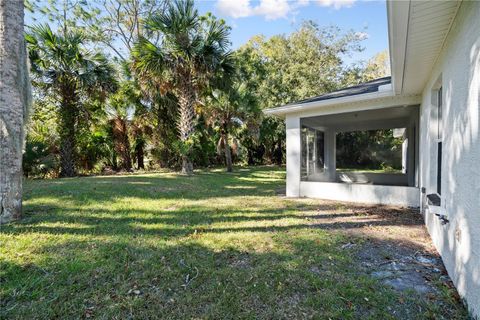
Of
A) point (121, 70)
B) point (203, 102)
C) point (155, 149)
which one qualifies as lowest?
point (155, 149)

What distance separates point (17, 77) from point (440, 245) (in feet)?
22.6

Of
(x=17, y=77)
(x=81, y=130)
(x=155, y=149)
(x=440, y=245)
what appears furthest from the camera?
(x=155, y=149)

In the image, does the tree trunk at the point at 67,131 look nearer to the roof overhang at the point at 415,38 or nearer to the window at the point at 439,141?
the roof overhang at the point at 415,38

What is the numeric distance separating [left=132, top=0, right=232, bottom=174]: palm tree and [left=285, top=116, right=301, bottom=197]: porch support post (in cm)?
538

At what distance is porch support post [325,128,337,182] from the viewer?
35.8 feet

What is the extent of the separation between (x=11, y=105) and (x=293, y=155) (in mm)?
6565

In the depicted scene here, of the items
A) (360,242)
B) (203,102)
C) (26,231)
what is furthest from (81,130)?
(360,242)

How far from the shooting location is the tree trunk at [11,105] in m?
4.10

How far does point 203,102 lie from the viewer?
46.1ft

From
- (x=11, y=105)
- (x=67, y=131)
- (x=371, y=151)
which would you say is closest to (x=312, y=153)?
(x=371, y=151)

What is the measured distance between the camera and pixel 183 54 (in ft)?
35.9

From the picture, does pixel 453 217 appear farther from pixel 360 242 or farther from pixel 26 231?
pixel 26 231

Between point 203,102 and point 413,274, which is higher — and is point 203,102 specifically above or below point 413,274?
above

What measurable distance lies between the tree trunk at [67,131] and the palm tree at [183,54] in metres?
3.11
